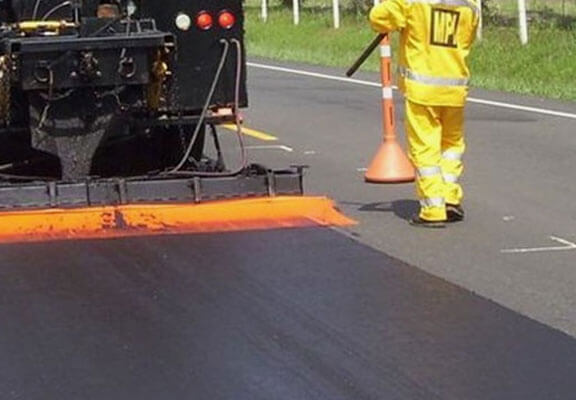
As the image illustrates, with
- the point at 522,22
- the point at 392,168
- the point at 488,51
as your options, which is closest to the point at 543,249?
the point at 392,168

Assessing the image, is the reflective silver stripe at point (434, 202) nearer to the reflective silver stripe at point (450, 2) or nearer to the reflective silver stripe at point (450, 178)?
the reflective silver stripe at point (450, 178)

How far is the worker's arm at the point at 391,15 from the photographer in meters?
8.32

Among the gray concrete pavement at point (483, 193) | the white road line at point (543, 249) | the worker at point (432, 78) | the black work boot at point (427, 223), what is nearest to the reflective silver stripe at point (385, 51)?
the gray concrete pavement at point (483, 193)

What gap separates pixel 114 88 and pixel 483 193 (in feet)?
9.59

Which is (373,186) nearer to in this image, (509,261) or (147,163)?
(147,163)

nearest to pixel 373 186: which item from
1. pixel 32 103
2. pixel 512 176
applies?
pixel 512 176

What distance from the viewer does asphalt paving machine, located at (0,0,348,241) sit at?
A: 8.15 m

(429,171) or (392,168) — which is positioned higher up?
(429,171)

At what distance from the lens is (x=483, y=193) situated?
9867 millimetres

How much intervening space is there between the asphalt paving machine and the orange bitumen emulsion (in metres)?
0.02

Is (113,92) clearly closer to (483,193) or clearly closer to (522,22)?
(483,193)

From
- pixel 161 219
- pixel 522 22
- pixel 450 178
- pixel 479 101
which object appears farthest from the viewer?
pixel 522 22

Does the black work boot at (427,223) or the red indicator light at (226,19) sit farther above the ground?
the red indicator light at (226,19)

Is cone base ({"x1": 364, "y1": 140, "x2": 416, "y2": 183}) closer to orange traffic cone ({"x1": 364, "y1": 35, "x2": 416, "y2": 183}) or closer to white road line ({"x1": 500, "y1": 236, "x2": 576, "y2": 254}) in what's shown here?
orange traffic cone ({"x1": 364, "y1": 35, "x2": 416, "y2": 183})
